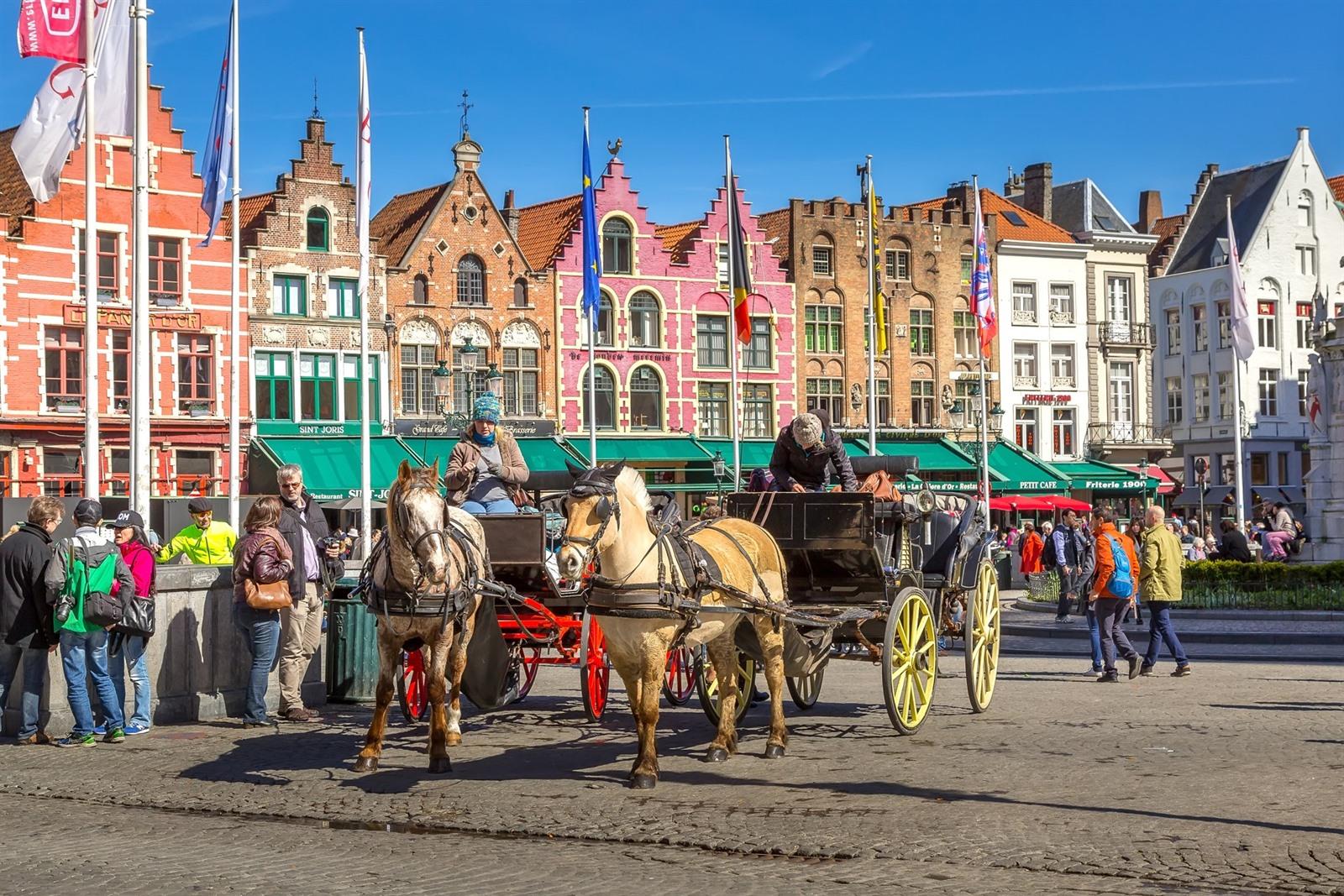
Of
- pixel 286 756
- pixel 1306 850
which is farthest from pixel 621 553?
pixel 1306 850

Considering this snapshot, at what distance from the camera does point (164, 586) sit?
1241 centimetres

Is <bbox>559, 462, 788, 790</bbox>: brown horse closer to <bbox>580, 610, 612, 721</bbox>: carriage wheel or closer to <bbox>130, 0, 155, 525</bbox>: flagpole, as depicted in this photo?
<bbox>580, 610, 612, 721</bbox>: carriage wheel

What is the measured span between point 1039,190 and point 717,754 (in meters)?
50.7

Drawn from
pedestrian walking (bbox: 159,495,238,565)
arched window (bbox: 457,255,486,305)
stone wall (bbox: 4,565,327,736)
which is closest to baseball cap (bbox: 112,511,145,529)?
stone wall (bbox: 4,565,327,736)

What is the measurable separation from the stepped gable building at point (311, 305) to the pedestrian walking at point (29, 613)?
97.4 feet

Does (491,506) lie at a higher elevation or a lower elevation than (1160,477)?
lower

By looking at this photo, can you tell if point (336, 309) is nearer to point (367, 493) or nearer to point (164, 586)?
point (367, 493)

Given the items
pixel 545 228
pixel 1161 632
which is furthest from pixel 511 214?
pixel 1161 632

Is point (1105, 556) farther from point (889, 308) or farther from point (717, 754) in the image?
point (889, 308)

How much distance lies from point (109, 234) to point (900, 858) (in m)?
35.8

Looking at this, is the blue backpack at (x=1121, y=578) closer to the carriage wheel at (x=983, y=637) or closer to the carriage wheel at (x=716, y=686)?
the carriage wheel at (x=983, y=637)

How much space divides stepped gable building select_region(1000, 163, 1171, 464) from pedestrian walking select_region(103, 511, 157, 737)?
45.0 meters

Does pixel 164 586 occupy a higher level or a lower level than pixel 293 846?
higher

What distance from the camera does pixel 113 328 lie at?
3938 cm
